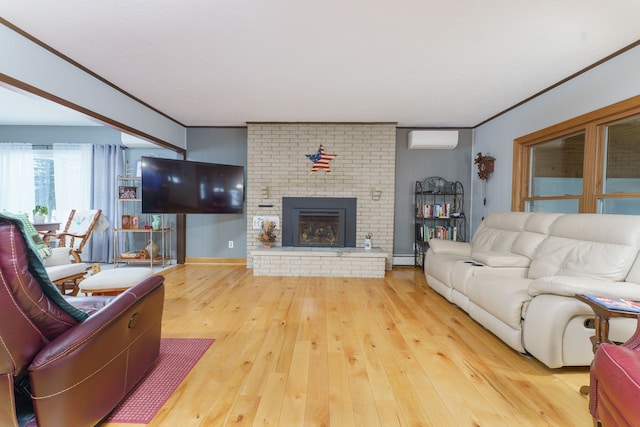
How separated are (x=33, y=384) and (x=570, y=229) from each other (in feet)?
11.6

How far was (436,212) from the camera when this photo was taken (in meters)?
4.64

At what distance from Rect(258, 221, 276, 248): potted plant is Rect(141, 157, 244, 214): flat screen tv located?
517 mm

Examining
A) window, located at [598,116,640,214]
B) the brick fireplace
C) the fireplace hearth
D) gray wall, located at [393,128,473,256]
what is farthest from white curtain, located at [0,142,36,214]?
window, located at [598,116,640,214]

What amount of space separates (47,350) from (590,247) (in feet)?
11.0

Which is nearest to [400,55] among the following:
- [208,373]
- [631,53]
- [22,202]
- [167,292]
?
[631,53]

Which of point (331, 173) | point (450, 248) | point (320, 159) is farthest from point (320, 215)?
point (450, 248)

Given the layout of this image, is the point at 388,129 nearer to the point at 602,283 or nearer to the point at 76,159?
the point at 602,283

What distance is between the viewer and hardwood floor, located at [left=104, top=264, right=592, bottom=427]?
4.67ft

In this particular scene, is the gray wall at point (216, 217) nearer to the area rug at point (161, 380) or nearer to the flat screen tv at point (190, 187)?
the flat screen tv at point (190, 187)

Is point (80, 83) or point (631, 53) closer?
point (631, 53)

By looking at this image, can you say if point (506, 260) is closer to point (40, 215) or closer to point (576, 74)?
point (576, 74)

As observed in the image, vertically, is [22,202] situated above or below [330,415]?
A: above

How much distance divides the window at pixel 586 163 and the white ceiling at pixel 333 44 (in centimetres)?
54

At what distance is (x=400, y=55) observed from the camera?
8.15 feet
